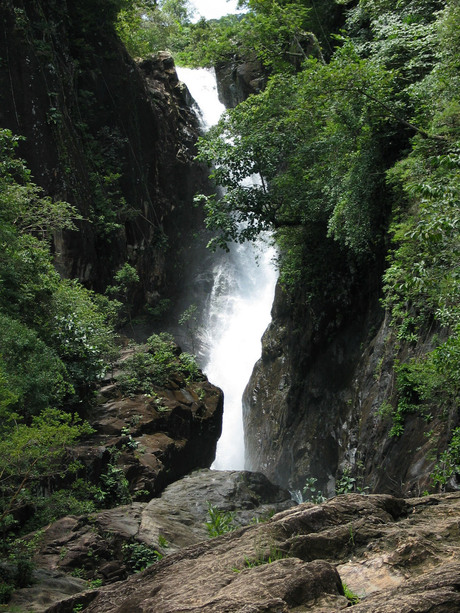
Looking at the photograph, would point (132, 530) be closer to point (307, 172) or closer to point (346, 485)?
point (346, 485)

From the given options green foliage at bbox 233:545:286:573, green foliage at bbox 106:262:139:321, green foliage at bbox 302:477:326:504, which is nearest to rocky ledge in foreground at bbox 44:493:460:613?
green foliage at bbox 233:545:286:573

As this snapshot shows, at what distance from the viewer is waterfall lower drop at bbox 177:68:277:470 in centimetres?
2623

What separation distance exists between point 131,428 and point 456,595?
38.7ft

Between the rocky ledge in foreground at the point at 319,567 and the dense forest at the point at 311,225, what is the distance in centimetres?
251

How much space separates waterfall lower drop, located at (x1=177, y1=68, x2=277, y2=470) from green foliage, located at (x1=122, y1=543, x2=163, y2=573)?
15877 mm

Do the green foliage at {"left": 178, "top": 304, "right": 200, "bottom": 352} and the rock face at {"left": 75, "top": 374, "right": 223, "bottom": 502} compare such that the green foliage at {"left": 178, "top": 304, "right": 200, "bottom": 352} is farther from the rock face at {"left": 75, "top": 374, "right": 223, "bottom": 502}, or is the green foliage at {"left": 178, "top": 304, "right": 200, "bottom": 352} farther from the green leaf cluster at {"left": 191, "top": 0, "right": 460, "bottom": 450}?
the rock face at {"left": 75, "top": 374, "right": 223, "bottom": 502}

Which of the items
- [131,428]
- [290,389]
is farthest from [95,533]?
[290,389]

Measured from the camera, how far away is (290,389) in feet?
63.5

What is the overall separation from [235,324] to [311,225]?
13.9 metres

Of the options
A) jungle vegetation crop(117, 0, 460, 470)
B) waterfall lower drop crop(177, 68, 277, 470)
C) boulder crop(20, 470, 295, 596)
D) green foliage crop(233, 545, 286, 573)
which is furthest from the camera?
waterfall lower drop crop(177, 68, 277, 470)

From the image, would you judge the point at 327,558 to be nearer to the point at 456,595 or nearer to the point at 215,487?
the point at 456,595

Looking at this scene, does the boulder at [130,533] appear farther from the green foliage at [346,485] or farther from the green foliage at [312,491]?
the green foliage at [346,485]

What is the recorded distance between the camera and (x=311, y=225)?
16828mm

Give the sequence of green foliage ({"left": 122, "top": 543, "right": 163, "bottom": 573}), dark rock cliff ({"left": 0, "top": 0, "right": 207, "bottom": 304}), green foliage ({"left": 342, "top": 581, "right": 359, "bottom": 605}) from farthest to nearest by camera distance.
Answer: dark rock cliff ({"left": 0, "top": 0, "right": 207, "bottom": 304}), green foliage ({"left": 122, "top": 543, "right": 163, "bottom": 573}), green foliage ({"left": 342, "top": 581, "right": 359, "bottom": 605})
